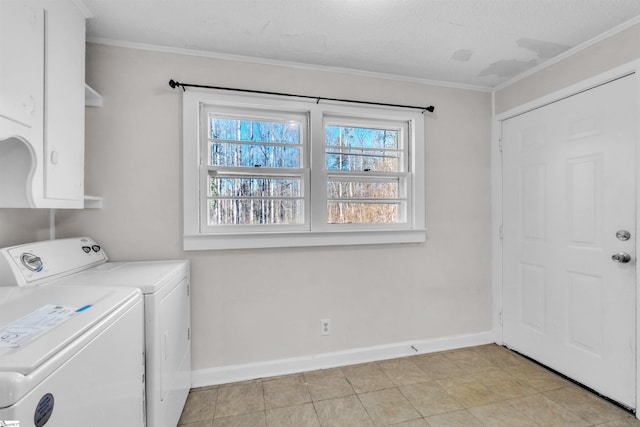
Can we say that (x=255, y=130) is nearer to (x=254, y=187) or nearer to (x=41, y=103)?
(x=254, y=187)

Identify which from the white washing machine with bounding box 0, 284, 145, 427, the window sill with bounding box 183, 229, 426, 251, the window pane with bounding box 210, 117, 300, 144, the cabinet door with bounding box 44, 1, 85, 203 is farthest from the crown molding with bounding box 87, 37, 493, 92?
the white washing machine with bounding box 0, 284, 145, 427

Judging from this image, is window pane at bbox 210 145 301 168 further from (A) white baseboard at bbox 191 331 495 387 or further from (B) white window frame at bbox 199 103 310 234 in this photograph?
(A) white baseboard at bbox 191 331 495 387

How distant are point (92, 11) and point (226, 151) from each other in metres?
1.06

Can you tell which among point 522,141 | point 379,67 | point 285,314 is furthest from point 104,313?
point 522,141

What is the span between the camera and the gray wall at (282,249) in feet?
6.54

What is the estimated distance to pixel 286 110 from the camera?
231 cm

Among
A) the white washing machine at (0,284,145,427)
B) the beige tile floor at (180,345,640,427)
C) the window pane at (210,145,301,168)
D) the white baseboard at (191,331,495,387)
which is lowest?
the beige tile floor at (180,345,640,427)

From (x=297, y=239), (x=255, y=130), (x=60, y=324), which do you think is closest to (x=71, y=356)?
(x=60, y=324)

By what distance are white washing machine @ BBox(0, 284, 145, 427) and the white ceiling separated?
61.4 inches

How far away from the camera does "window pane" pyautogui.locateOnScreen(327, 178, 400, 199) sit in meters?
2.46

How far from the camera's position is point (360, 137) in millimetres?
2543

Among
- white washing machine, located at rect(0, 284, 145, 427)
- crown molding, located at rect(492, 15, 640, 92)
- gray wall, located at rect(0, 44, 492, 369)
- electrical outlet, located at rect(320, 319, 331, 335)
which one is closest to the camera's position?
white washing machine, located at rect(0, 284, 145, 427)

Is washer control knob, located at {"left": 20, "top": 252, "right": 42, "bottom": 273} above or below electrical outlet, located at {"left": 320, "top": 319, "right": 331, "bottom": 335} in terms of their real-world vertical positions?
above

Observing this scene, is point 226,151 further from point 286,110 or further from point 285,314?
point 285,314
